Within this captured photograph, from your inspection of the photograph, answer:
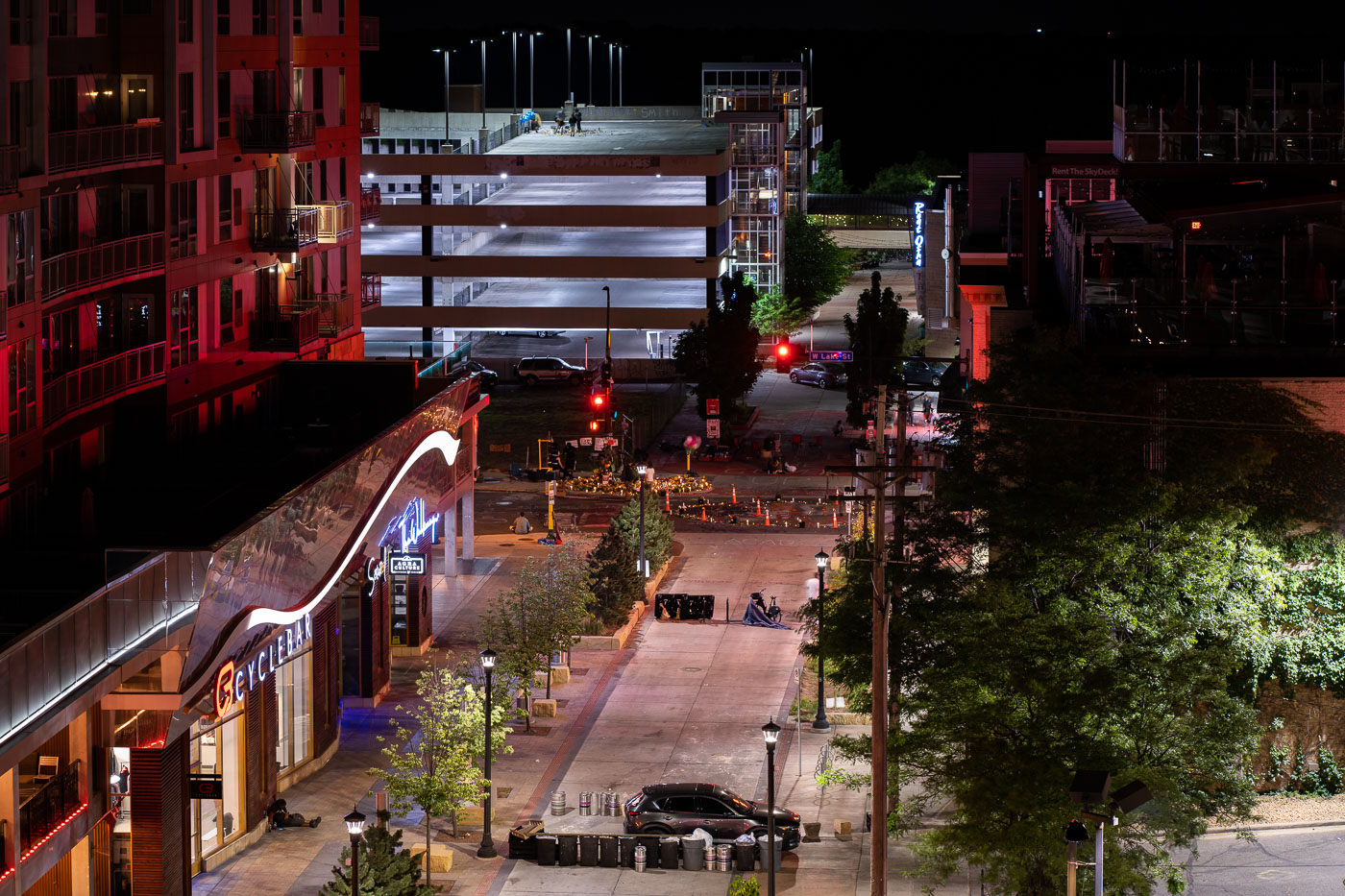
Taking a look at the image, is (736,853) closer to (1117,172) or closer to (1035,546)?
(1035,546)

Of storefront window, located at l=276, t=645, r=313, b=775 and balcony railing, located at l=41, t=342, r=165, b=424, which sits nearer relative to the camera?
balcony railing, located at l=41, t=342, r=165, b=424

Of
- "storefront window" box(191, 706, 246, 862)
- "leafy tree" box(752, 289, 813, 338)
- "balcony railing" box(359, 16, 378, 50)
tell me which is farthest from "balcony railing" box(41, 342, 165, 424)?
"leafy tree" box(752, 289, 813, 338)

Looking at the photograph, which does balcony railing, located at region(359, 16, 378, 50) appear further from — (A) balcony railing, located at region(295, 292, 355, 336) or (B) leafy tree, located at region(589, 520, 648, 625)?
(B) leafy tree, located at region(589, 520, 648, 625)

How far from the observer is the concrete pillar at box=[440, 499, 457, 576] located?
56.8 metres

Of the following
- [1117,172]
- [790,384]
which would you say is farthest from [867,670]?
[790,384]

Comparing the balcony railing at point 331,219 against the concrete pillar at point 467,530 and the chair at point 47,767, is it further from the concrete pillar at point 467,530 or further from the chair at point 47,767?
the chair at point 47,767

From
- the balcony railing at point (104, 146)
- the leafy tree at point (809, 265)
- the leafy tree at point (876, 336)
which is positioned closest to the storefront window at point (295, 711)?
the balcony railing at point (104, 146)

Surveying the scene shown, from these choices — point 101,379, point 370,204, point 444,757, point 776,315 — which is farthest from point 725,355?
point 444,757

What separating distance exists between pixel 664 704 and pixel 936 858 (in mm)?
15162

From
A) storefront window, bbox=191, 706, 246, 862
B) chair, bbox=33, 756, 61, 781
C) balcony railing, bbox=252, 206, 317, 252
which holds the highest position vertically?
balcony railing, bbox=252, 206, 317, 252

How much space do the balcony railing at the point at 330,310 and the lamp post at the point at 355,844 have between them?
2089cm

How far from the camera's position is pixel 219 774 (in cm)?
3362

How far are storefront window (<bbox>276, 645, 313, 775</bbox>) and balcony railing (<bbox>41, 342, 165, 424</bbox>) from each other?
258 inches

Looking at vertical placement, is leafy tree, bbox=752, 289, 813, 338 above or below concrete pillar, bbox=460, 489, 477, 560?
above
